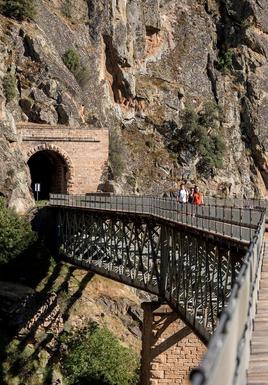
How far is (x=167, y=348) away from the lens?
28.5m

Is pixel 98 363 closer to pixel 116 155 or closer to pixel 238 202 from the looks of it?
pixel 238 202

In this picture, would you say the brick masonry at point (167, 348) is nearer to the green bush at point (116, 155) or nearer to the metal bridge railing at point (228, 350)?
the metal bridge railing at point (228, 350)

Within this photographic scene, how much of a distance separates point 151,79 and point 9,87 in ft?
99.8

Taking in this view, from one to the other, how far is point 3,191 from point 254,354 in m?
38.0

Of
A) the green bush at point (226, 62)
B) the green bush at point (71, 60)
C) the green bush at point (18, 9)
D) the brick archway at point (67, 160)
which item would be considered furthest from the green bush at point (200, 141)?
the brick archway at point (67, 160)

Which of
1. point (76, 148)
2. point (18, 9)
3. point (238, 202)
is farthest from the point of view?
point (18, 9)

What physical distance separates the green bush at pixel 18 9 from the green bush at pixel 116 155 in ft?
47.0

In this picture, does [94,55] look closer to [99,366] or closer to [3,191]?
[3,191]

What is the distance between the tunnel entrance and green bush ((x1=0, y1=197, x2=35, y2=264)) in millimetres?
12711

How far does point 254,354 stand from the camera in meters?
8.86

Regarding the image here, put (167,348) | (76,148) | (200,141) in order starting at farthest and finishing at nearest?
(200,141) → (76,148) → (167,348)

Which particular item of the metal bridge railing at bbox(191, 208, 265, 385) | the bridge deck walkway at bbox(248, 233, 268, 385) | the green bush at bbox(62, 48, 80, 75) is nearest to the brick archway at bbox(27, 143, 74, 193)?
the green bush at bbox(62, 48, 80, 75)

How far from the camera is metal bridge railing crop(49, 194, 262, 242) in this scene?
18.4 meters

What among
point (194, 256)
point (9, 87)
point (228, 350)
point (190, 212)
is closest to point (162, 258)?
point (190, 212)
